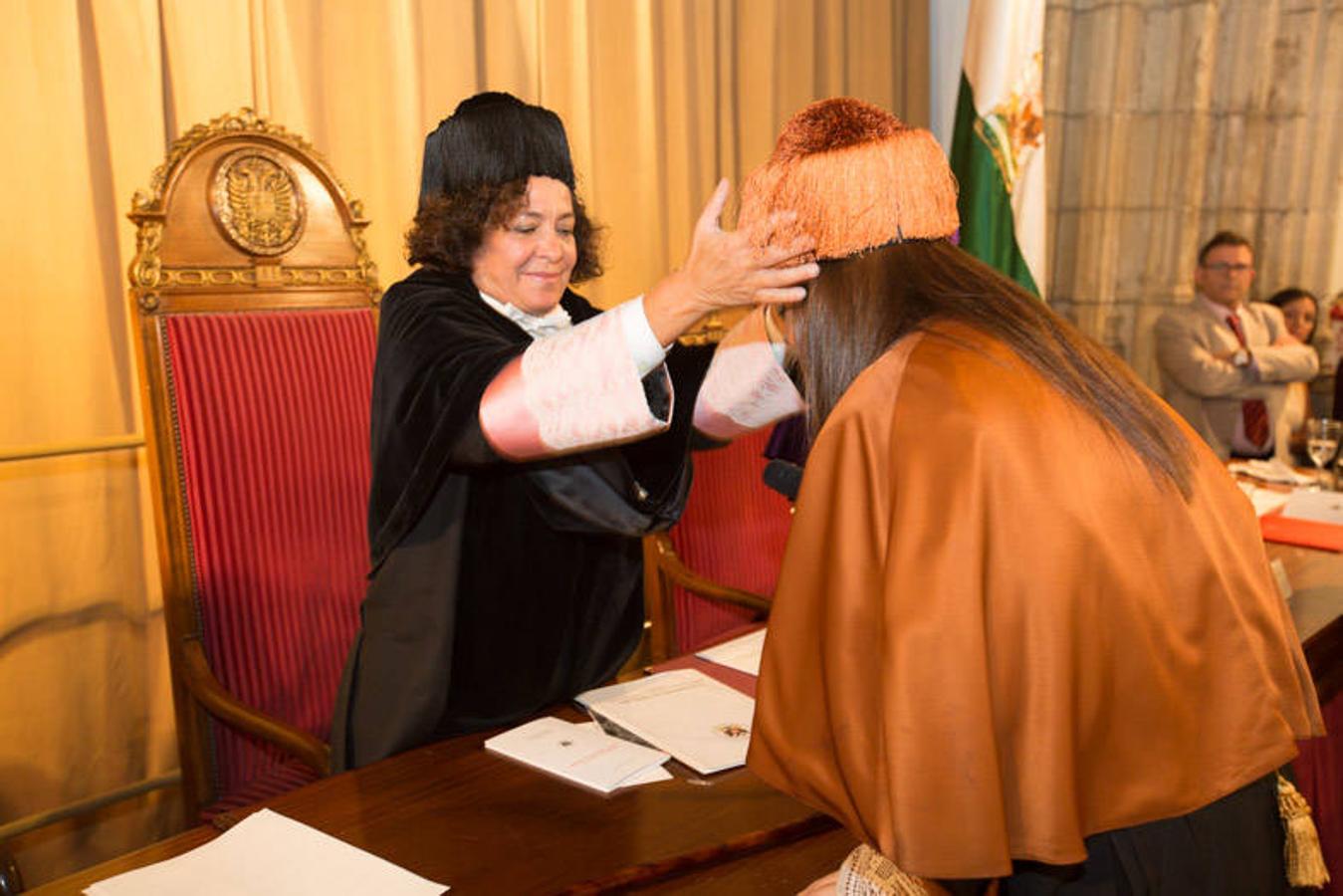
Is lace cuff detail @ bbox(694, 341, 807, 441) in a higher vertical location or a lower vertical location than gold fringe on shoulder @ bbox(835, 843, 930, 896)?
higher

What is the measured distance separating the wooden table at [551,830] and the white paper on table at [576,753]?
0.05 feet

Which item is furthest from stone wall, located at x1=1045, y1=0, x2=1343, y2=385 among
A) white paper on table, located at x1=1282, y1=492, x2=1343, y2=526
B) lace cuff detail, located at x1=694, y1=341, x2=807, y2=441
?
lace cuff detail, located at x1=694, y1=341, x2=807, y2=441

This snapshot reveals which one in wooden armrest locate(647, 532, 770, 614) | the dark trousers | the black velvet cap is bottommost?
wooden armrest locate(647, 532, 770, 614)

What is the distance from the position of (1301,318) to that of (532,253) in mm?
4469

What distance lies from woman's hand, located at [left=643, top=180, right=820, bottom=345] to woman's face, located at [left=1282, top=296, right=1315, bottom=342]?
4.64m

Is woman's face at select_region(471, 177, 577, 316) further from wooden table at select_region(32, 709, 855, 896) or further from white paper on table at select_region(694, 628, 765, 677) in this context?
wooden table at select_region(32, 709, 855, 896)

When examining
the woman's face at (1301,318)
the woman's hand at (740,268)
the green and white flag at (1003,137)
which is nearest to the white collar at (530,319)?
the woman's hand at (740,268)

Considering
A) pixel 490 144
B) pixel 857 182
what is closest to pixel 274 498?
pixel 490 144

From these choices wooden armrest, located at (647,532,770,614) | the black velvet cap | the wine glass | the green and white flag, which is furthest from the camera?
the green and white flag

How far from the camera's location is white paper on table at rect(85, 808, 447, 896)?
1.04m

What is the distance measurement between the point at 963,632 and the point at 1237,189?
5350mm

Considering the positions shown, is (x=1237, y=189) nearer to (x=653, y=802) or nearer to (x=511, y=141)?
(x=511, y=141)

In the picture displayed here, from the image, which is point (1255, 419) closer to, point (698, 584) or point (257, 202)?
point (698, 584)

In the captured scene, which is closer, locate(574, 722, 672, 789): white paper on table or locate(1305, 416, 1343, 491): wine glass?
locate(574, 722, 672, 789): white paper on table
